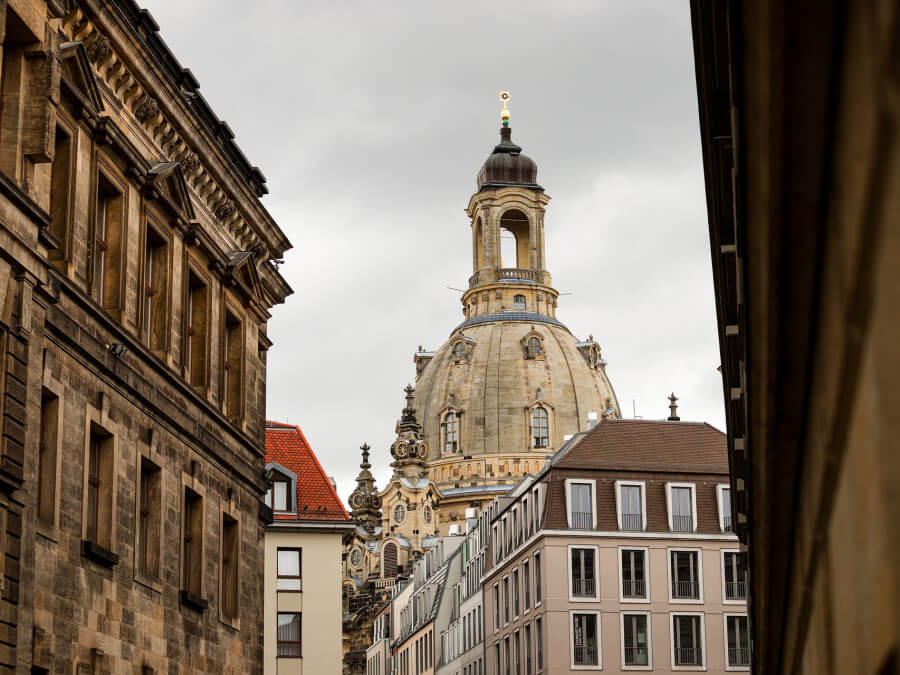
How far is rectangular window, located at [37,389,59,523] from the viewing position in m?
25.8

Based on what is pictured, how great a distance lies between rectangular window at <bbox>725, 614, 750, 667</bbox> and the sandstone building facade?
1645 inches

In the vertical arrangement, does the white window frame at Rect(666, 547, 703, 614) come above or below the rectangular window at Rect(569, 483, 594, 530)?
below

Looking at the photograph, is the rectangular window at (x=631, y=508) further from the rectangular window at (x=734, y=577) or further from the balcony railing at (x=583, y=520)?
the rectangular window at (x=734, y=577)

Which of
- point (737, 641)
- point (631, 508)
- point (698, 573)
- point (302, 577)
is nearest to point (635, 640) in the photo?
point (698, 573)

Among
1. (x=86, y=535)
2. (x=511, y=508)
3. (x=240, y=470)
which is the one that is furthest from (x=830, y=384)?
(x=511, y=508)

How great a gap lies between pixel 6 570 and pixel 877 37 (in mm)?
20518

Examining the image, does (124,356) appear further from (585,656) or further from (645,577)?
(645,577)

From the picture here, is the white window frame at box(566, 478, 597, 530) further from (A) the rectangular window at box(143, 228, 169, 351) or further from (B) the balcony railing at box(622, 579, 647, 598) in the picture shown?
(A) the rectangular window at box(143, 228, 169, 351)

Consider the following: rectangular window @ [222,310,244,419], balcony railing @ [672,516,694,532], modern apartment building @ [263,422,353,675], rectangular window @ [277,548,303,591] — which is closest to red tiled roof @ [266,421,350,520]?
modern apartment building @ [263,422,353,675]

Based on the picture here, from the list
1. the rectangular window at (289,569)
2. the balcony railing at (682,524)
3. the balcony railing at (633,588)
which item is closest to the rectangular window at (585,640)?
the balcony railing at (633,588)

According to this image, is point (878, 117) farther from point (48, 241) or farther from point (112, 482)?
point (112, 482)

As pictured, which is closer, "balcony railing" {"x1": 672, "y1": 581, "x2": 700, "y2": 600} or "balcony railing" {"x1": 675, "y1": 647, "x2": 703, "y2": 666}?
Result: "balcony railing" {"x1": 675, "y1": 647, "x2": 703, "y2": 666}

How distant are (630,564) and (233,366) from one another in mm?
42256

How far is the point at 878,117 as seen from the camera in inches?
157
